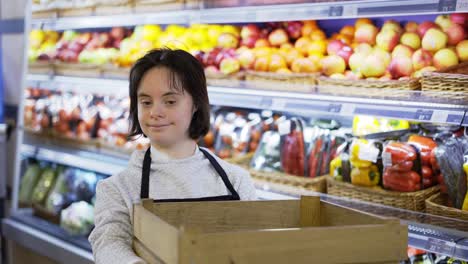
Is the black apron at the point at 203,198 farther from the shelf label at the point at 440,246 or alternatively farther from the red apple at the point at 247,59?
the red apple at the point at 247,59

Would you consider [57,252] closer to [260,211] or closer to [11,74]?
[11,74]

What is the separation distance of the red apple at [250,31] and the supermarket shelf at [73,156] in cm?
97

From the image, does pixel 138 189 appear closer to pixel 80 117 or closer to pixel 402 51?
pixel 402 51

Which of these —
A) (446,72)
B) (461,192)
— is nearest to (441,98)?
(446,72)

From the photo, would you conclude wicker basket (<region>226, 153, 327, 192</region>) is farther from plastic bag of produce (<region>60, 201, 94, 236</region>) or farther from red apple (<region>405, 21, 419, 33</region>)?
plastic bag of produce (<region>60, 201, 94, 236</region>)

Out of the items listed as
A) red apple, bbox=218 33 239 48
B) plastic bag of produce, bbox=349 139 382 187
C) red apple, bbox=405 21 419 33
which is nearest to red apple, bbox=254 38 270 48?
red apple, bbox=218 33 239 48

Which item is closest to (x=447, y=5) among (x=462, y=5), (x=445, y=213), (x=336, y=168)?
(x=462, y=5)

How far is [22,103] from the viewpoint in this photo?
15.0ft

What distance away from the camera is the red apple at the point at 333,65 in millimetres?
3162

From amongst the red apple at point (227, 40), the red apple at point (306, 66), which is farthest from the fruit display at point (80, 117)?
the red apple at point (306, 66)

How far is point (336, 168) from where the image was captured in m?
3.02

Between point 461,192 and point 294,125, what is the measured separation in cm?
102

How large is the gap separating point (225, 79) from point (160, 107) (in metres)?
1.45

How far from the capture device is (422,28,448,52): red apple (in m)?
2.84
